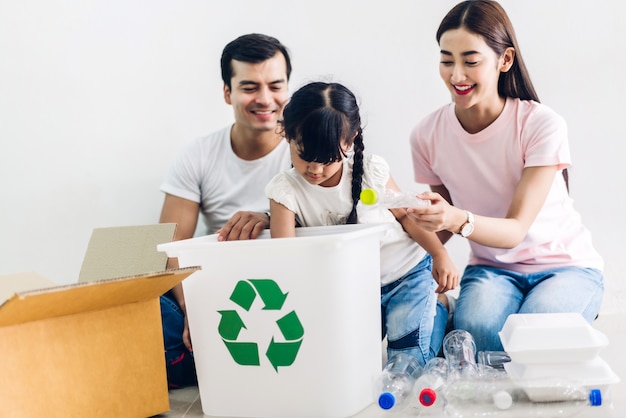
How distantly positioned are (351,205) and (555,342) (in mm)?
488

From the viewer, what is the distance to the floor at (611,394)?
1271 mm

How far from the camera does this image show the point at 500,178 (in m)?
1.66

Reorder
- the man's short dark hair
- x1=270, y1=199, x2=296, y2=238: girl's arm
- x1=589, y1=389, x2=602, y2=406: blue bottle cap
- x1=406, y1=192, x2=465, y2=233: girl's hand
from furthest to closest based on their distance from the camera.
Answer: the man's short dark hair → x1=270, y1=199, x2=296, y2=238: girl's arm → x1=406, y1=192, x2=465, y2=233: girl's hand → x1=589, y1=389, x2=602, y2=406: blue bottle cap

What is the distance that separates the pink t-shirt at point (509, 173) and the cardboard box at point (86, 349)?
2.35 feet

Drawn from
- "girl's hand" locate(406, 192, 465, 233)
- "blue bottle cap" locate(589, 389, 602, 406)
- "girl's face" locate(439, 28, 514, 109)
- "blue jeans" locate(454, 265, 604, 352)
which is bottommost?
"blue bottle cap" locate(589, 389, 602, 406)

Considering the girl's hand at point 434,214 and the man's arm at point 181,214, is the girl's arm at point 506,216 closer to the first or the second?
the girl's hand at point 434,214

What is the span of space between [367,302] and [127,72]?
115cm

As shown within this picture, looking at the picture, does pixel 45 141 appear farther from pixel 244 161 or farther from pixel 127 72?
pixel 244 161

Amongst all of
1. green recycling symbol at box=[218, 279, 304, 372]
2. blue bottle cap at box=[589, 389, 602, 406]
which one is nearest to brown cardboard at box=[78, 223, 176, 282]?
green recycling symbol at box=[218, 279, 304, 372]

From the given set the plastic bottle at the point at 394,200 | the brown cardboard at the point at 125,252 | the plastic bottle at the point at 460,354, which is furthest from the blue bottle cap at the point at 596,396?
the brown cardboard at the point at 125,252

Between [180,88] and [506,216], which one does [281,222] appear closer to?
[506,216]

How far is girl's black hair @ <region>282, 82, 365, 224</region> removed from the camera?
1.41 metres

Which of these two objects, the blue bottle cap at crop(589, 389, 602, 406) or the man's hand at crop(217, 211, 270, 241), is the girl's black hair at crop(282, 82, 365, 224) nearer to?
the man's hand at crop(217, 211, 270, 241)

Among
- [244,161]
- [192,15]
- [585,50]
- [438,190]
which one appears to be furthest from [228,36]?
[585,50]
